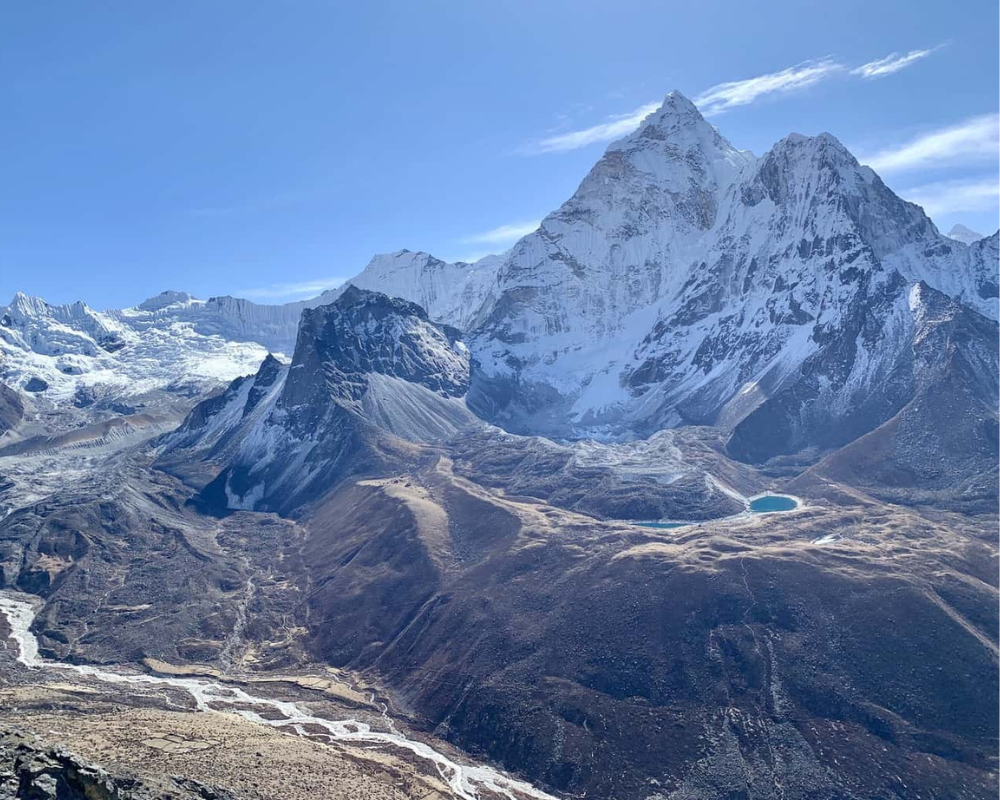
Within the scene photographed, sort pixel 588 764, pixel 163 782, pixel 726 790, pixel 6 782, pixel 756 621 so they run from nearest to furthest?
pixel 6 782
pixel 163 782
pixel 726 790
pixel 588 764
pixel 756 621

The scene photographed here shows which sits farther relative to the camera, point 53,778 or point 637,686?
point 637,686

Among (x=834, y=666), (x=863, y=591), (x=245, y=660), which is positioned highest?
(x=863, y=591)

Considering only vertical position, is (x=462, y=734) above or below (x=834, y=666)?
below

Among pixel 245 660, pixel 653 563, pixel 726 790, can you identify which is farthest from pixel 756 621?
pixel 245 660

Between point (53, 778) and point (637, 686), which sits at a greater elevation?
point (53, 778)

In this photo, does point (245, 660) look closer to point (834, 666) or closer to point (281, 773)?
point (281, 773)

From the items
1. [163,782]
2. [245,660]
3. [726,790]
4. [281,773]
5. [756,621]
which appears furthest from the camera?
[245,660]

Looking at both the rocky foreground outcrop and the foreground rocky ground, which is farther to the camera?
the foreground rocky ground

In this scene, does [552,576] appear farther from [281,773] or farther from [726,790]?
[281,773]

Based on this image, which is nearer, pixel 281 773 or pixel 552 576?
pixel 281 773

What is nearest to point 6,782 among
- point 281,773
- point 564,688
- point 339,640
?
point 281,773

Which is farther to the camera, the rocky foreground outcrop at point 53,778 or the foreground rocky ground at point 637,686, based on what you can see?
the foreground rocky ground at point 637,686
